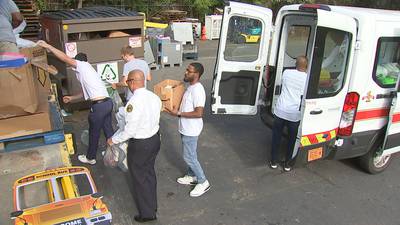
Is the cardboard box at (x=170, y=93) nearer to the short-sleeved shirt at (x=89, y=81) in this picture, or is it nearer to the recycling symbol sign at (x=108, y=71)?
the short-sleeved shirt at (x=89, y=81)

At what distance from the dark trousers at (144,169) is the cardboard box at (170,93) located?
2.08 ft

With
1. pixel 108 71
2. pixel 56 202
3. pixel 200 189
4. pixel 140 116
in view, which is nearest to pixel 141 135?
pixel 140 116

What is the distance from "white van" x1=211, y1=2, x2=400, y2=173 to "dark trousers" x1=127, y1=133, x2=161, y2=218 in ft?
5.56

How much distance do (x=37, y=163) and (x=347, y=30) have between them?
347 cm

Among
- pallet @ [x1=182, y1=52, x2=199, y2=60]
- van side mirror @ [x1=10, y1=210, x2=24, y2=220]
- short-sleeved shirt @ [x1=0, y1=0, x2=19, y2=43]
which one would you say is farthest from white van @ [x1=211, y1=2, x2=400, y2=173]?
pallet @ [x1=182, y1=52, x2=199, y2=60]

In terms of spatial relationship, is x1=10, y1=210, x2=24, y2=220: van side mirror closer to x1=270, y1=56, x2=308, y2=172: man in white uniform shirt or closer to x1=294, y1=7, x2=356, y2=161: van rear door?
x1=294, y1=7, x2=356, y2=161: van rear door

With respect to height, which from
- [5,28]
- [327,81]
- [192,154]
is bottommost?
[192,154]

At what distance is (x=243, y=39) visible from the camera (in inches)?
213

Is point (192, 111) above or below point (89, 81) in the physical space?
below

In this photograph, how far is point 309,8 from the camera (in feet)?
14.3

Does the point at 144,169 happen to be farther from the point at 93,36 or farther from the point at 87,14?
the point at 87,14

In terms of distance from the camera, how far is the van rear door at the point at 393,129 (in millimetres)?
4430

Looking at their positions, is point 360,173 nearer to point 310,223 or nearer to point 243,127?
point 310,223

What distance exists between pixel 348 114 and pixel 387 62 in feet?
→ 2.88
